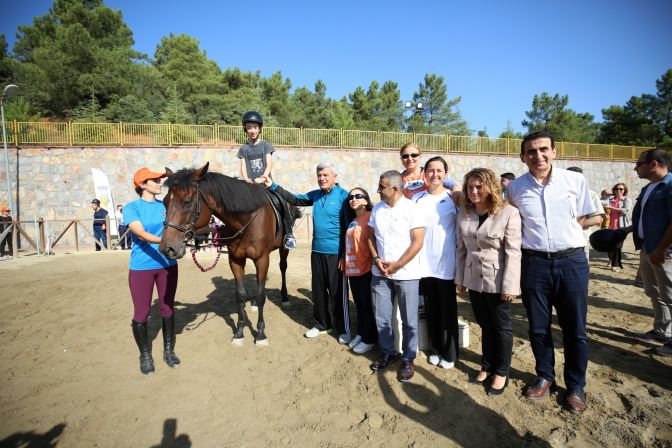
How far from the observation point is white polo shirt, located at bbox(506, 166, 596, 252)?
268 centimetres

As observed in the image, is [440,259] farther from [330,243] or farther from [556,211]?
[330,243]

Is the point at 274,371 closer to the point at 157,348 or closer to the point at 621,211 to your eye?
the point at 157,348

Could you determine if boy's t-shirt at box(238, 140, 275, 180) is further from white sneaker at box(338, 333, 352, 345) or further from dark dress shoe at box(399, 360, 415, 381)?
dark dress shoe at box(399, 360, 415, 381)

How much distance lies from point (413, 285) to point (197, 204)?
245cm

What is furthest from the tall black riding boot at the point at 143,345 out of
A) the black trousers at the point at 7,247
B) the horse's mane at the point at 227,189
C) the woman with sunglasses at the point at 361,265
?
the black trousers at the point at 7,247

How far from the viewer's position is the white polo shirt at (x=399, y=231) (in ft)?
10.5

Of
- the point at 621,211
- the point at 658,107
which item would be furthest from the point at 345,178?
the point at 658,107

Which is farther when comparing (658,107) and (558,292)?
(658,107)

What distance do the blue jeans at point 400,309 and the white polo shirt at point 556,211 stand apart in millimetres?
1131

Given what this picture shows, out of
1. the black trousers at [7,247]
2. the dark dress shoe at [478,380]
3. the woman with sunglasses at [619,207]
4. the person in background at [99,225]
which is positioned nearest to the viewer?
the dark dress shoe at [478,380]

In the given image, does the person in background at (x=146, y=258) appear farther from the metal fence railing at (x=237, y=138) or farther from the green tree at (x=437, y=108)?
the green tree at (x=437, y=108)

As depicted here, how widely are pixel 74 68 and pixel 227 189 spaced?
26.3 m

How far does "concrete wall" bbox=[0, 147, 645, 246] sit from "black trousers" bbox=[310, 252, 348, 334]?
11.4 m

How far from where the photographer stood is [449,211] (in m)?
3.27
